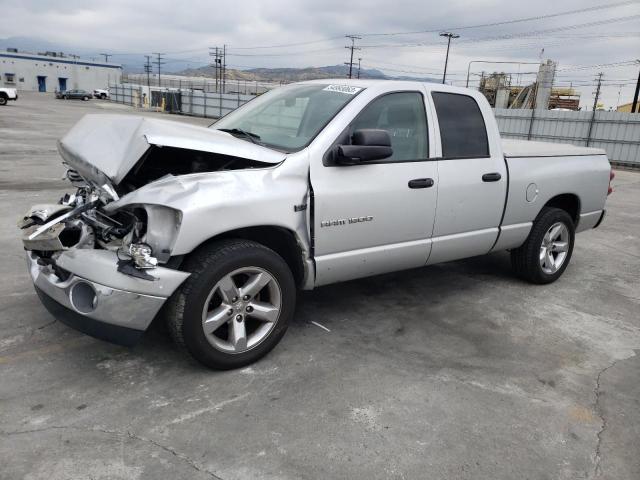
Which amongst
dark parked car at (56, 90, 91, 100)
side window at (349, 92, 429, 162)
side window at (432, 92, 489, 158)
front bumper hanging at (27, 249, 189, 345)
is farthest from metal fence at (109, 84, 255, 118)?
front bumper hanging at (27, 249, 189, 345)

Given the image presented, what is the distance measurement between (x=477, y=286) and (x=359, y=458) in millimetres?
3069

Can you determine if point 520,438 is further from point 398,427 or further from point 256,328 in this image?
point 256,328

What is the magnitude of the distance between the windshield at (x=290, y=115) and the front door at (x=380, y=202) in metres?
0.22

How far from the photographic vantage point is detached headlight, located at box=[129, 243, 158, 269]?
2859 millimetres

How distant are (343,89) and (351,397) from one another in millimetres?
2219

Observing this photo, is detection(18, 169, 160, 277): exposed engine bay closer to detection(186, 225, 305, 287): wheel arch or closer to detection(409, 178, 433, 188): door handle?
detection(186, 225, 305, 287): wheel arch

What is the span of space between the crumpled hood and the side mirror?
41 centimetres

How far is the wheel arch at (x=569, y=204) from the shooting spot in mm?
5453

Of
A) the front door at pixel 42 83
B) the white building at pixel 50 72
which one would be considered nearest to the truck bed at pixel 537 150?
the white building at pixel 50 72

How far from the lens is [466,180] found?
169 inches

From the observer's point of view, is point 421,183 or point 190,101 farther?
point 190,101

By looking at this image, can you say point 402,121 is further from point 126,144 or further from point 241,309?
point 126,144

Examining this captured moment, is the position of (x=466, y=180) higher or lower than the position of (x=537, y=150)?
lower

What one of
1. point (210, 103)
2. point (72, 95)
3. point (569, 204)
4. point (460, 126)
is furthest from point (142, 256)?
point (72, 95)
